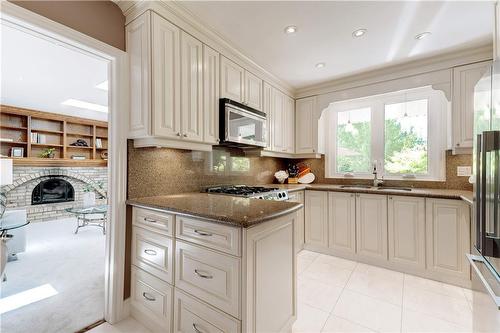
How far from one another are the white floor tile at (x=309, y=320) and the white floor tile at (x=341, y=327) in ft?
0.13

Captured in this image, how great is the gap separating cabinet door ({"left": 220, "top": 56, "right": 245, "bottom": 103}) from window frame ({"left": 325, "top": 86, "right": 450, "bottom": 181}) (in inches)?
72.2

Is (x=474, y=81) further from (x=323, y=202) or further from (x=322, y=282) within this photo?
(x=322, y=282)

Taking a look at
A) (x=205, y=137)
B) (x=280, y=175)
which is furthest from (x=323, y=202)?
(x=205, y=137)

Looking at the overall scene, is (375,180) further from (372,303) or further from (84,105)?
(84,105)

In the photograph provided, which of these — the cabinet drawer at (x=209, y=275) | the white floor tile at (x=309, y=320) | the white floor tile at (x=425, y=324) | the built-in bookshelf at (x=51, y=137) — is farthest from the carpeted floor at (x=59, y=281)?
the white floor tile at (x=425, y=324)

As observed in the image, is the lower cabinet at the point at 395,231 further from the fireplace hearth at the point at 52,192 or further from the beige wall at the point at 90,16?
the fireplace hearth at the point at 52,192

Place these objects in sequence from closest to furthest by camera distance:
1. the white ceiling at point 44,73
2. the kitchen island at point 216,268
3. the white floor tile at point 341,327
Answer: the kitchen island at point 216,268 → the white floor tile at point 341,327 → the white ceiling at point 44,73

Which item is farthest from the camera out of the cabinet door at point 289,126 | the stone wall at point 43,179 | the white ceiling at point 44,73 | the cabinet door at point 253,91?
the stone wall at point 43,179

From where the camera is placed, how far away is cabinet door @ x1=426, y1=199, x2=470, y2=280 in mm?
2248

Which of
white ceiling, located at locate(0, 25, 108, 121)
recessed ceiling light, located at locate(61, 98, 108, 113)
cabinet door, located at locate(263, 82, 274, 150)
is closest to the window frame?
cabinet door, located at locate(263, 82, 274, 150)

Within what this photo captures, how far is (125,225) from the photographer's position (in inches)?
73.0

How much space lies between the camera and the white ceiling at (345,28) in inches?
73.0

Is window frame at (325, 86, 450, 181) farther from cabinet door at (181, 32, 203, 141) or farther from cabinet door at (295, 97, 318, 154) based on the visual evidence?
cabinet door at (181, 32, 203, 141)

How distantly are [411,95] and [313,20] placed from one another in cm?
203
